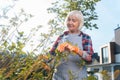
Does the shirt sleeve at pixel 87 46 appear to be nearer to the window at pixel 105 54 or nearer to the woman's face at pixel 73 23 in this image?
the woman's face at pixel 73 23

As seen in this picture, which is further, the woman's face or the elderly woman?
A: the woman's face

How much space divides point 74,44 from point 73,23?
23cm

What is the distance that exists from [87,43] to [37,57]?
26.3 inches

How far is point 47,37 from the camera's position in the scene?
310 centimetres

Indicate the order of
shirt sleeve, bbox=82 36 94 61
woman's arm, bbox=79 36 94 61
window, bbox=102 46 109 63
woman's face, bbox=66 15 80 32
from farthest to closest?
Answer: window, bbox=102 46 109 63 → woman's face, bbox=66 15 80 32 → shirt sleeve, bbox=82 36 94 61 → woman's arm, bbox=79 36 94 61

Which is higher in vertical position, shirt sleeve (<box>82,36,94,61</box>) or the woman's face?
the woman's face

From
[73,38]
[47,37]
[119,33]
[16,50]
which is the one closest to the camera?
[16,50]

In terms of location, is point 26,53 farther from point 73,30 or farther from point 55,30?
point 73,30

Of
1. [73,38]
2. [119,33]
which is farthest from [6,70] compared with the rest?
[119,33]

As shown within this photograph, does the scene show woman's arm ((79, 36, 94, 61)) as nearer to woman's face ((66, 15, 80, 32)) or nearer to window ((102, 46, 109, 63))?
woman's face ((66, 15, 80, 32))

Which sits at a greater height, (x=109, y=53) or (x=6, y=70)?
(x=6, y=70)

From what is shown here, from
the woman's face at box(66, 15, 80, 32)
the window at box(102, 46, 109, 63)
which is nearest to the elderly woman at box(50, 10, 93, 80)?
the woman's face at box(66, 15, 80, 32)

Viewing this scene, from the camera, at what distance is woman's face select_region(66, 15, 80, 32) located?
134 inches

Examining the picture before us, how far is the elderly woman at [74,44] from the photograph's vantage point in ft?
10.4
